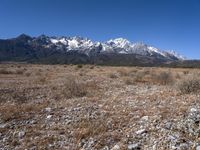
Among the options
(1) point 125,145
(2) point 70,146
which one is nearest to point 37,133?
(2) point 70,146

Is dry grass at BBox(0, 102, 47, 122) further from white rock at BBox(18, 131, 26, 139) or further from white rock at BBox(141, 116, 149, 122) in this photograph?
white rock at BBox(141, 116, 149, 122)

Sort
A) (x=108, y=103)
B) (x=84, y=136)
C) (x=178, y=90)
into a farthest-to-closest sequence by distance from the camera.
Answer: (x=178, y=90)
(x=108, y=103)
(x=84, y=136)

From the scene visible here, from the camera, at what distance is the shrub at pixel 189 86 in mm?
17652

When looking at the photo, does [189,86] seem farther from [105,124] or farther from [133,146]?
[133,146]

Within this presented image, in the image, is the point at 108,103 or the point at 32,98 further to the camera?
the point at 32,98

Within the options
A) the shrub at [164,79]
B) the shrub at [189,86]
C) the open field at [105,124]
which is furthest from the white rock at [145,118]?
the shrub at [164,79]

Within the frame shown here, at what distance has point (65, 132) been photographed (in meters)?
11.4

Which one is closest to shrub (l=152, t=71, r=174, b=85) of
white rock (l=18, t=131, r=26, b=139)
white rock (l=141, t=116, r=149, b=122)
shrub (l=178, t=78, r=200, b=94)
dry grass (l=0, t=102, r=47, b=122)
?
shrub (l=178, t=78, r=200, b=94)

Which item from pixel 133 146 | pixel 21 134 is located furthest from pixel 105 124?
pixel 21 134

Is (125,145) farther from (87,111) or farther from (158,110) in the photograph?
(87,111)

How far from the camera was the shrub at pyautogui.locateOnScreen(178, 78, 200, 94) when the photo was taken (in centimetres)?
1765

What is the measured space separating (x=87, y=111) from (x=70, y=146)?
4.12 meters

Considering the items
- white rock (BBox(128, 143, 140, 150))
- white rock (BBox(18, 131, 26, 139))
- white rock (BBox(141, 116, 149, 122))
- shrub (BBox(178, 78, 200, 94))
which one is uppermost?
shrub (BBox(178, 78, 200, 94))

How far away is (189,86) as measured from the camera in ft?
58.9
